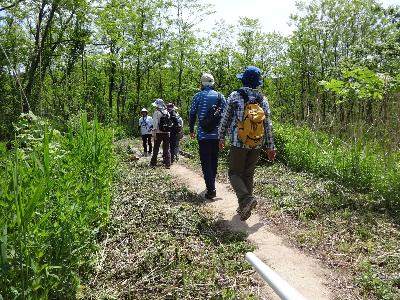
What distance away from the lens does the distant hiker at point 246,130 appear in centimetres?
496

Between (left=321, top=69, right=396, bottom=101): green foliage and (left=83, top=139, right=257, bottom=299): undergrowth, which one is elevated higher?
(left=321, top=69, right=396, bottom=101): green foliage

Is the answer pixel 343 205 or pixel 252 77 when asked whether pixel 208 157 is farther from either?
pixel 343 205

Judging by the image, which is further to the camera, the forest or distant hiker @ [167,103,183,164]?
distant hiker @ [167,103,183,164]

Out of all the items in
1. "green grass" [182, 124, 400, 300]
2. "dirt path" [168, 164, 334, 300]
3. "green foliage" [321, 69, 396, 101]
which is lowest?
"dirt path" [168, 164, 334, 300]

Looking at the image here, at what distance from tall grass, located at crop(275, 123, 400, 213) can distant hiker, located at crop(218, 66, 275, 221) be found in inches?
82.9

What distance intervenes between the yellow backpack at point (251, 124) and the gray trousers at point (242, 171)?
0.59ft

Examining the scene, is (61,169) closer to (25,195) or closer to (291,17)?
(25,195)

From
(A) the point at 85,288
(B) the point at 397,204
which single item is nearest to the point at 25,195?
(A) the point at 85,288

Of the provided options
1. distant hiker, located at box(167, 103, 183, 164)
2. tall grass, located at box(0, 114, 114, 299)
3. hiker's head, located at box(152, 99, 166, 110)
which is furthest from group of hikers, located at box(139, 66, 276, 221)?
distant hiker, located at box(167, 103, 183, 164)

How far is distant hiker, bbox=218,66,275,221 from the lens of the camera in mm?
4957

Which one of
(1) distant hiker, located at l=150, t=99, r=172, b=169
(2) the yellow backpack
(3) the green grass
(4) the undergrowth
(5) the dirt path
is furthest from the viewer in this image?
(1) distant hiker, located at l=150, t=99, r=172, b=169

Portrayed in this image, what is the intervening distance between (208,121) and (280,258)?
2.90 m

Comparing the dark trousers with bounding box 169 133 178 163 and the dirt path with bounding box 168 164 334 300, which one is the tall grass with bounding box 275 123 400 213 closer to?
the dirt path with bounding box 168 164 334 300

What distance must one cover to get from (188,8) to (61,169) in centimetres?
3192
